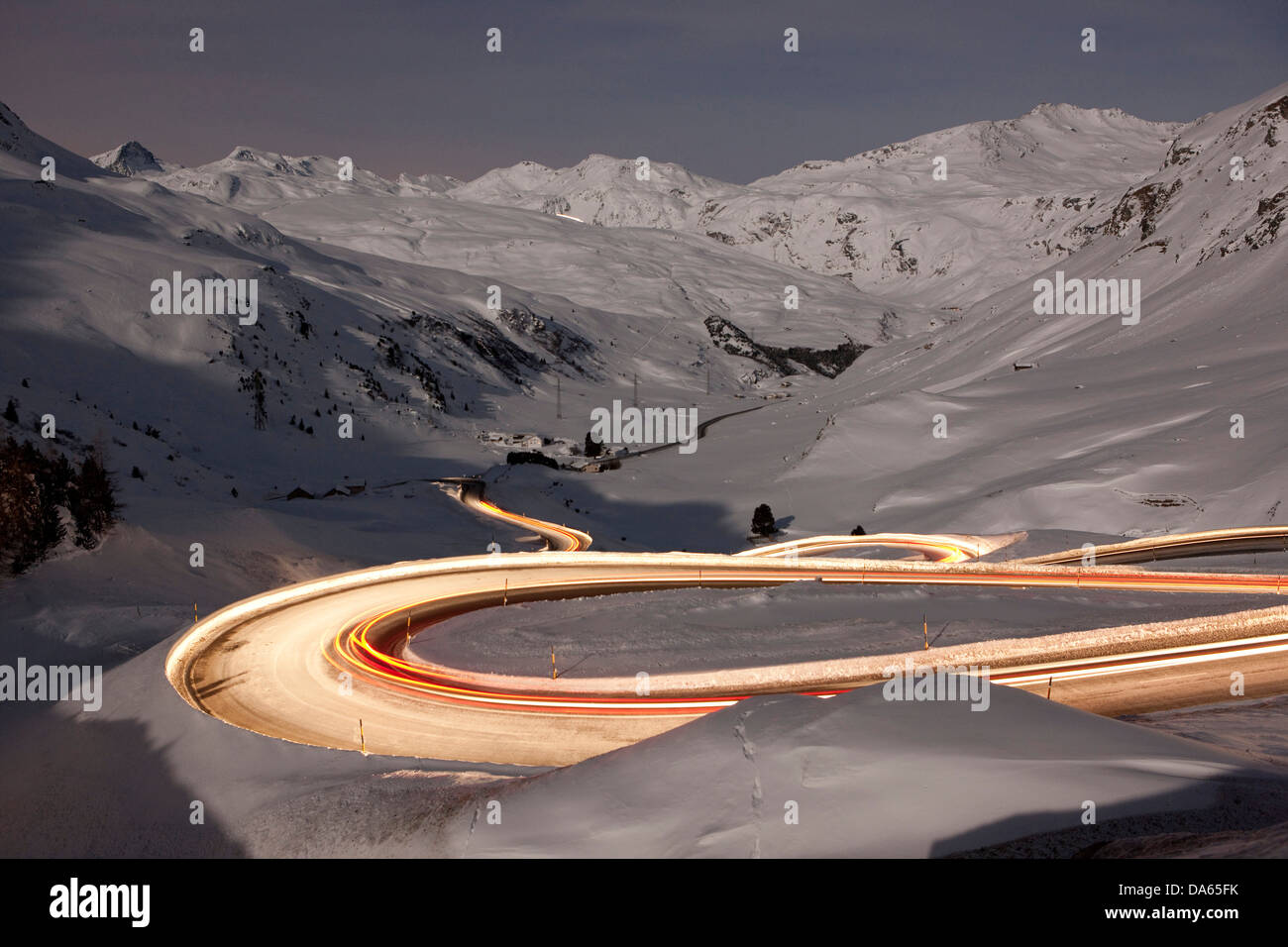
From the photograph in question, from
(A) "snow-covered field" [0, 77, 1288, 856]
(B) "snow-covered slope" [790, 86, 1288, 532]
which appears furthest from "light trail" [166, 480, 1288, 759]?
(B) "snow-covered slope" [790, 86, 1288, 532]

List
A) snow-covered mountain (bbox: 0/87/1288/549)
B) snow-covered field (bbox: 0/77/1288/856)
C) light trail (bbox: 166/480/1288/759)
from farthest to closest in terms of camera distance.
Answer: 1. snow-covered mountain (bbox: 0/87/1288/549)
2. light trail (bbox: 166/480/1288/759)
3. snow-covered field (bbox: 0/77/1288/856)

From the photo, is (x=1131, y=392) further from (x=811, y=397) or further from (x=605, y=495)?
(x=811, y=397)

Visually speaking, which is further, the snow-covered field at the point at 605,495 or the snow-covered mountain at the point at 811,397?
the snow-covered mountain at the point at 811,397

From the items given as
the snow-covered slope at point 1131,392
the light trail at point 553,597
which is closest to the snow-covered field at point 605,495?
the snow-covered slope at point 1131,392

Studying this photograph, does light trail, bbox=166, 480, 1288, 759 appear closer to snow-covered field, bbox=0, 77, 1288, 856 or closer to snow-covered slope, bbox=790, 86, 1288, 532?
snow-covered field, bbox=0, 77, 1288, 856

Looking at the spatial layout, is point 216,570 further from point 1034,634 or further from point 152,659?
point 1034,634

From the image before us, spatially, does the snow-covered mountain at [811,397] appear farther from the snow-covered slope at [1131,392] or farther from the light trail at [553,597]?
the light trail at [553,597]

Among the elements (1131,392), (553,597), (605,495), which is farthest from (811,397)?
(553,597)

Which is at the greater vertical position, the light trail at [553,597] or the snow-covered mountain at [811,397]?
the snow-covered mountain at [811,397]
